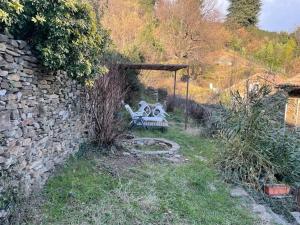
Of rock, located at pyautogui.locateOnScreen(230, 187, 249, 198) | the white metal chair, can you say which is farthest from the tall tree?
rock, located at pyautogui.locateOnScreen(230, 187, 249, 198)

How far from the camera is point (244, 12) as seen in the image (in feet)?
94.4

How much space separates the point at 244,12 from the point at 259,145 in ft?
86.4

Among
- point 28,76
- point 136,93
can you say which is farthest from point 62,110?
point 136,93

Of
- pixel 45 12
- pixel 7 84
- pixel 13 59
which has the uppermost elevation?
pixel 45 12

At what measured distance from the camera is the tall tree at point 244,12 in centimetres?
2866

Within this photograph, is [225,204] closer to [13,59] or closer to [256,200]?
[256,200]

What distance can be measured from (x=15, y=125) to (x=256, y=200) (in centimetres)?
386

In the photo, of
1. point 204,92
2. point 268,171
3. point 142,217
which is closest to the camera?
point 142,217

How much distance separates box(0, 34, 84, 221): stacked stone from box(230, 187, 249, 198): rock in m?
2.88

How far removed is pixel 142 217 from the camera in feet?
11.9

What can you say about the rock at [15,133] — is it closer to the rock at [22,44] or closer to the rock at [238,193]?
the rock at [22,44]

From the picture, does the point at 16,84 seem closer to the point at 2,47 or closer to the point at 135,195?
the point at 2,47

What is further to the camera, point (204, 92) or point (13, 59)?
point (204, 92)

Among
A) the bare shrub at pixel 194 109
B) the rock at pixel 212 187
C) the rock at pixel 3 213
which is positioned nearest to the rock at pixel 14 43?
the rock at pixel 3 213
